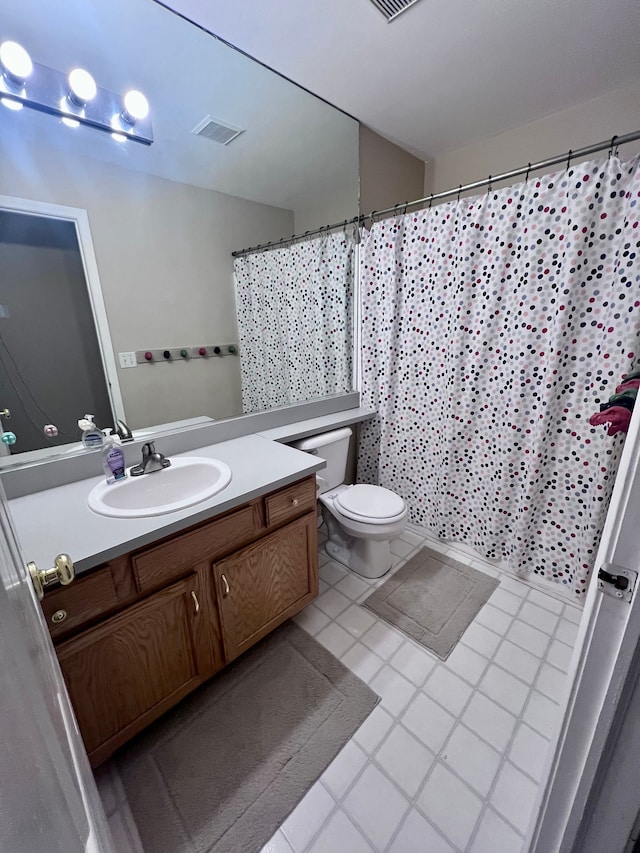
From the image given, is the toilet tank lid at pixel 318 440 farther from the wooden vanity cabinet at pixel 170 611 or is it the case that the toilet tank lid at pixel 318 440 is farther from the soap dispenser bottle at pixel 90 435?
the soap dispenser bottle at pixel 90 435

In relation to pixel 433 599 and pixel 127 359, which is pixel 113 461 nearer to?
pixel 127 359

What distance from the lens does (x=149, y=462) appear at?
1352mm

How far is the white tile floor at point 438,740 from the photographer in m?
0.99

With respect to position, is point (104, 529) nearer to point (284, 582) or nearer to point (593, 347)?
point (284, 582)

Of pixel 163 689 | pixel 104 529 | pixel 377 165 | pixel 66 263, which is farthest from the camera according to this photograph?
pixel 377 165

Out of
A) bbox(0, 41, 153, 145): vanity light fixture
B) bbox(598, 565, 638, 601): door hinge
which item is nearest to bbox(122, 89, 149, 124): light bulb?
bbox(0, 41, 153, 145): vanity light fixture

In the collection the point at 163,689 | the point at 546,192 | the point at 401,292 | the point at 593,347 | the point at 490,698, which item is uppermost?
the point at 546,192

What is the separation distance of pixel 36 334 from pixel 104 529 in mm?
758

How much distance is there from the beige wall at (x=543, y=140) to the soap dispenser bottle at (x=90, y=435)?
8.64 feet

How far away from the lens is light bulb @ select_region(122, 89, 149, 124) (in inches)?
52.1

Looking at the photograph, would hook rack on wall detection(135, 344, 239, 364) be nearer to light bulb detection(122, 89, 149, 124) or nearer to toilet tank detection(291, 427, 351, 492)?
toilet tank detection(291, 427, 351, 492)

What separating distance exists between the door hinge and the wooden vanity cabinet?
3.20ft

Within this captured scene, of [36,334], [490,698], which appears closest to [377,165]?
[36,334]

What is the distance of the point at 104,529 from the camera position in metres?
1.01
